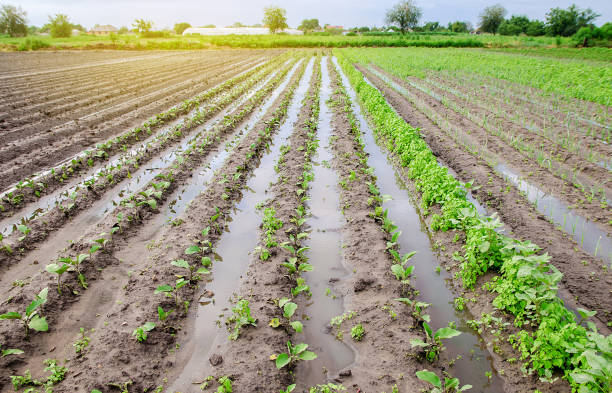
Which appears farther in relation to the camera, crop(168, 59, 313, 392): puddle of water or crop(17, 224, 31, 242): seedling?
crop(17, 224, 31, 242): seedling

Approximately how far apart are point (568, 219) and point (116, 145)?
10598 mm

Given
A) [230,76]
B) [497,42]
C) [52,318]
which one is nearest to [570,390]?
[52,318]

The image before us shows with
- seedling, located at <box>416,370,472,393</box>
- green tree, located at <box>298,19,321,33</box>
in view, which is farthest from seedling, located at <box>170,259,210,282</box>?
green tree, located at <box>298,19,321,33</box>

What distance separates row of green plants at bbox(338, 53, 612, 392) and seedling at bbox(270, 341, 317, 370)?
2.02 meters

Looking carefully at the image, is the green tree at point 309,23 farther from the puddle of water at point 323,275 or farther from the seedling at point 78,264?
the seedling at point 78,264

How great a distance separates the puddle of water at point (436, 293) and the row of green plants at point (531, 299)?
1.07ft

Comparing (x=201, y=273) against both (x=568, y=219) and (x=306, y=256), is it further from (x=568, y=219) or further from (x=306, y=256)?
(x=568, y=219)

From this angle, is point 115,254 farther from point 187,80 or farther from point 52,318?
point 187,80

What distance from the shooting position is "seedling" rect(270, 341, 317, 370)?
3145mm

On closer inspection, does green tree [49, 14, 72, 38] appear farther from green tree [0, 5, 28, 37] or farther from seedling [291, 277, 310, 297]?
seedling [291, 277, 310, 297]

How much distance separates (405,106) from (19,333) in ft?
43.0

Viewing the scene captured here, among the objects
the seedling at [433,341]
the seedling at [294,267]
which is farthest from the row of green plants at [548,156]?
the seedling at [294,267]

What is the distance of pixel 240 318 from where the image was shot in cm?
371

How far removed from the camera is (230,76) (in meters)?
22.1
